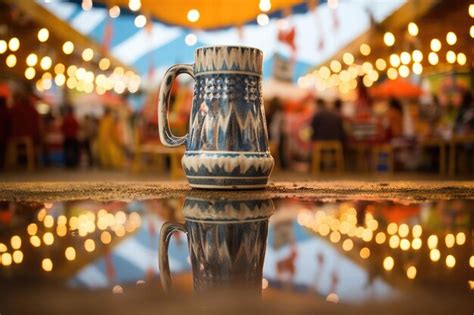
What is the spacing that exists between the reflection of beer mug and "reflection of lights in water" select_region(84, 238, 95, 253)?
0.13ft

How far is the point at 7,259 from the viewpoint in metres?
0.30

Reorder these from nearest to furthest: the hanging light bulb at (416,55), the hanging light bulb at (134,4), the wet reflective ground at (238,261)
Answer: the wet reflective ground at (238,261) → the hanging light bulb at (416,55) → the hanging light bulb at (134,4)

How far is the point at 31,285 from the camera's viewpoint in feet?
0.79

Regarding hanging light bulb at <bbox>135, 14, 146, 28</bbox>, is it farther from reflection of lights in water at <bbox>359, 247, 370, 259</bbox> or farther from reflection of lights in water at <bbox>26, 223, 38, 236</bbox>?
reflection of lights in water at <bbox>359, 247, 370, 259</bbox>

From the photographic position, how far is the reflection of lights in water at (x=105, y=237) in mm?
381

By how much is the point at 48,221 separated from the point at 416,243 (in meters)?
0.29

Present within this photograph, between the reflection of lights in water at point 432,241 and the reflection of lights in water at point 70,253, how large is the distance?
0.20 m

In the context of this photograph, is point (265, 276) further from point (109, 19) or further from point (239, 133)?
point (109, 19)

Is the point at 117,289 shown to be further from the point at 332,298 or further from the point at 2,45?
the point at 2,45

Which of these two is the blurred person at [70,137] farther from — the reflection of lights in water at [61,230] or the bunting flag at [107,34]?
the reflection of lights in water at [61,230]

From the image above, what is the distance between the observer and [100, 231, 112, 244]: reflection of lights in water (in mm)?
381

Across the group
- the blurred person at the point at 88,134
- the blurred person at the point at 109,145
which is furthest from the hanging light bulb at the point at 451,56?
the blurred person at the point at 88,134

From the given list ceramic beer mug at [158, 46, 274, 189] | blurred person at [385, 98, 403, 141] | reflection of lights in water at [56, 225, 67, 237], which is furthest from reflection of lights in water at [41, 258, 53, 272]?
blurred person at [385, 98, 403, 141]

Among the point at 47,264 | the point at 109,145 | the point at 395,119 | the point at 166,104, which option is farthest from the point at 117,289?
the point at 109,145
